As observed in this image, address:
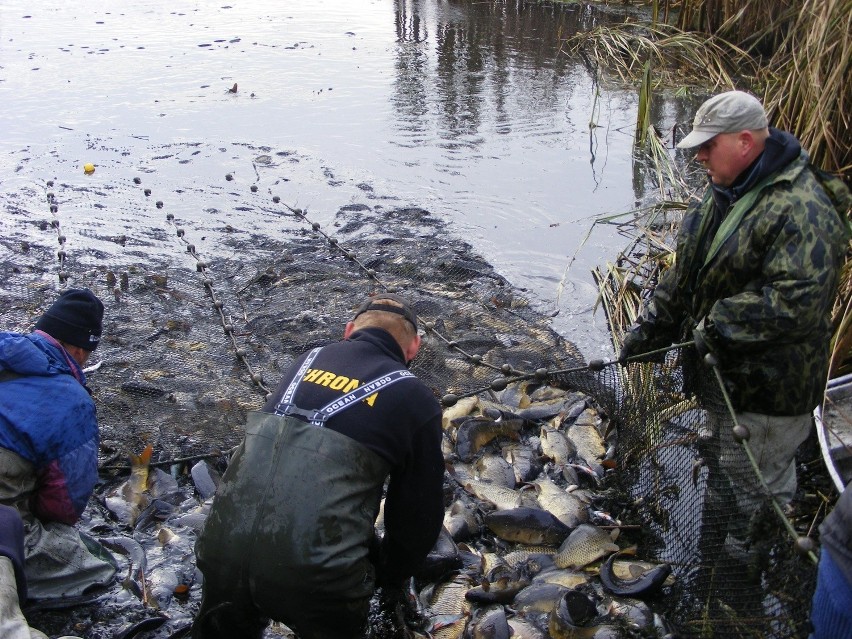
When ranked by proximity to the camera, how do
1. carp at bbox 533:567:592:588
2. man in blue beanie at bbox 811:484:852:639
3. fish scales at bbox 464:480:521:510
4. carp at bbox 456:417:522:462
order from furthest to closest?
carp at bbox 456:417:522:462 → fish scales at bbox 464:480:521:510 → carp at bbox 533:567:592:588 → man in blue beanie at bbox 811:484:852:639

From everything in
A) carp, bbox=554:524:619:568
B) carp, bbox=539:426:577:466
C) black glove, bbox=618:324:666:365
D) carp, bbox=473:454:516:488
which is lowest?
carp, bbox=473:454:516:488

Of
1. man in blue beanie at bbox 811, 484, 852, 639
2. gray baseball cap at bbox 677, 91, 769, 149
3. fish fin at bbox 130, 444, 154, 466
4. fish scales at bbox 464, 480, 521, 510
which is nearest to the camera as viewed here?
man in blue beanie at bbox 811, 484, 852, 639

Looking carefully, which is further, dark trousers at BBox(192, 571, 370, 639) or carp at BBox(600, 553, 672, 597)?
carp at BBox(600, 553, 672, 597)

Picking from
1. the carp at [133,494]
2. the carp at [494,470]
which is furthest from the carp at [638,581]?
the carp at [133,494]

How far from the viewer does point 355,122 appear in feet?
40.9

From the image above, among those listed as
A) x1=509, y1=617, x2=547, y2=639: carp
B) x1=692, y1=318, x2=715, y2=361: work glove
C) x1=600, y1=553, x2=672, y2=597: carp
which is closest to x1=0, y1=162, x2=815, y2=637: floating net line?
x1=600, y1=553, x2=672, y2=597: carp

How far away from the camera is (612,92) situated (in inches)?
528

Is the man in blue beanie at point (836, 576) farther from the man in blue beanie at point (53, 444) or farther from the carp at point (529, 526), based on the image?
the man in blue beanie at point (53, 444)

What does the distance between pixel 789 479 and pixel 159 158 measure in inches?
366

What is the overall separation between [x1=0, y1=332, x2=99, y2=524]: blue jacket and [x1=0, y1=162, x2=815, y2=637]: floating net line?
3.71 ft

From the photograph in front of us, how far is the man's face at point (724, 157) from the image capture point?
3.44 m

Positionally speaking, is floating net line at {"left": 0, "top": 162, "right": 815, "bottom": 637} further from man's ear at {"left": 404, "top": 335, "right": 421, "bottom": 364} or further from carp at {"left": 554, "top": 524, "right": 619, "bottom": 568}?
man's ear at {"left": 404, "top": 335, "right": 421, "bottom": 364}

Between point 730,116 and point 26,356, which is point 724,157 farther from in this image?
point 26,356

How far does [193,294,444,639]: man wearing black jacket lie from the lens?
276 centimetres
